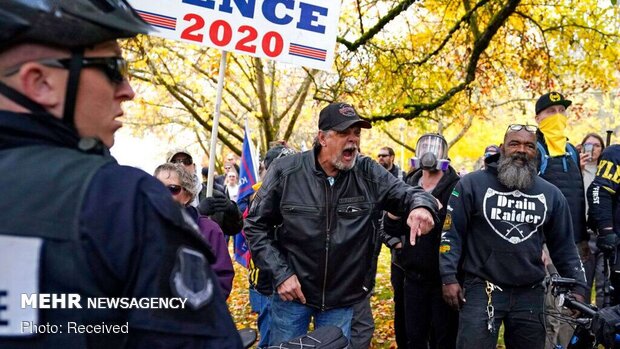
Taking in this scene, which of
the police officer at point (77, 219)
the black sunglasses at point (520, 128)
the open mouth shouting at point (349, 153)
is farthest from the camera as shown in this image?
the black sunglasses at point (520, 128)

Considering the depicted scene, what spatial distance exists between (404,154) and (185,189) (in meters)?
29.7

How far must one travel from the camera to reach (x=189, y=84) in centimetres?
1467

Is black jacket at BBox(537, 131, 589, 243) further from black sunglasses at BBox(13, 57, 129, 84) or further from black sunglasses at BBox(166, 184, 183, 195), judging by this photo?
black sunglasses at BBox(13, 57, 129, 84)

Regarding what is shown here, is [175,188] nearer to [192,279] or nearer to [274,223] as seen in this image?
[274,223]

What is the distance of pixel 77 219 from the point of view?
116cm

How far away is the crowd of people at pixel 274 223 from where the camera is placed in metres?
1.17

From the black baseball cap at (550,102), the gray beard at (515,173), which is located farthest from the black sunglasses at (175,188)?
the black baseball cap at (550,102)

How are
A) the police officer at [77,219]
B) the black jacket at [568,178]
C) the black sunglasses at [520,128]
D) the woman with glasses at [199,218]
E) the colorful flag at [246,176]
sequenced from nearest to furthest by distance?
the police officer at [77,219]
the woman with glasses at [199,218]
the black sunglasses at [520,128]
the black jacket at [568,178]
the colorful flag at [246,176]

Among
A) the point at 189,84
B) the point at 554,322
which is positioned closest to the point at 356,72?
the point at 554,322

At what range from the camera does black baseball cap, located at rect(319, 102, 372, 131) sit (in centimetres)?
414

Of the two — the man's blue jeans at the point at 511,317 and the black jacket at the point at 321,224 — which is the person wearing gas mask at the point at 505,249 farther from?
the black jacket at the point at 321,224

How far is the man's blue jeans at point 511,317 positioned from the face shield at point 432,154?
154 centimetres

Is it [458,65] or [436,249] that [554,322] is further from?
[458,65]

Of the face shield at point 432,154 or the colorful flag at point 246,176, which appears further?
the colorful flag at point 246,176
